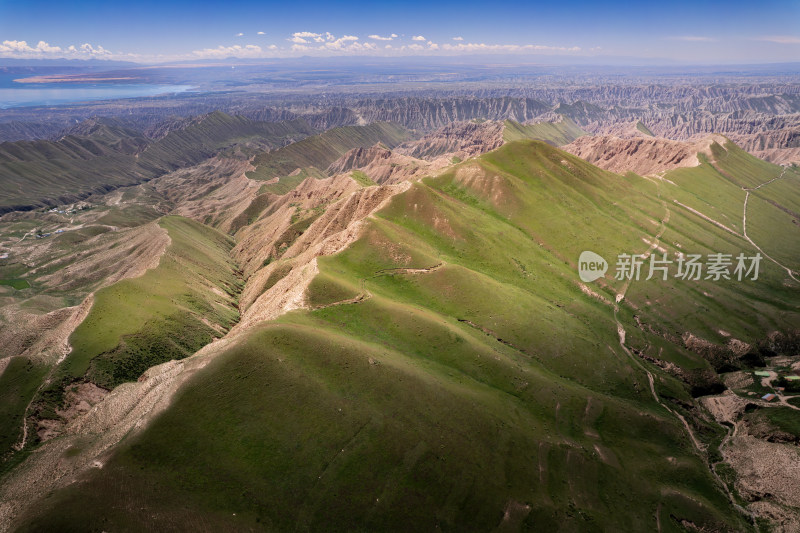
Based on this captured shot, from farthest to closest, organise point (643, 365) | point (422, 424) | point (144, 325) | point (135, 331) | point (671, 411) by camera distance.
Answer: point (144, 325)
point (135, 331)
point (643, 365)
point (671, 411)
point (422, 424)

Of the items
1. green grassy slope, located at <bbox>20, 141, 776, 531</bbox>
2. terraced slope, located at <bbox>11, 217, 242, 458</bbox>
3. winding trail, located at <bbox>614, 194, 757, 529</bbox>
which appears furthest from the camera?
terraced slope, located at <bbox>11, 217, 242, 458</bbox>

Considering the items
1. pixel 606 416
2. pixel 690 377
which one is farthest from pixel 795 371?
pixel 606 416

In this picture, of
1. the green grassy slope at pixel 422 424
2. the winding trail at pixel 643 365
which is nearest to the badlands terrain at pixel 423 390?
the green grassy slope at pixel 422 424

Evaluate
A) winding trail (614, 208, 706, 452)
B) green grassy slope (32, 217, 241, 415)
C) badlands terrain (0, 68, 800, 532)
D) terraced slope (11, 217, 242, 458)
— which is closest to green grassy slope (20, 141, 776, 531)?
badlands terrain (0, 68, 800, 532)

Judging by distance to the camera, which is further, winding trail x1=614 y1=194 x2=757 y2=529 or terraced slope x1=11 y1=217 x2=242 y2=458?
terraced slope x1=11 y1=217 x2=242 y2=458

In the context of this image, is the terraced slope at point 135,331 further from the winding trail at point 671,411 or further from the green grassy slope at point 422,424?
the winding trail at point 671,411

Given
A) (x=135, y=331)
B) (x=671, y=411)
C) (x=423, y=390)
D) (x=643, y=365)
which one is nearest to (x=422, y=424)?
(x=423, y=390)

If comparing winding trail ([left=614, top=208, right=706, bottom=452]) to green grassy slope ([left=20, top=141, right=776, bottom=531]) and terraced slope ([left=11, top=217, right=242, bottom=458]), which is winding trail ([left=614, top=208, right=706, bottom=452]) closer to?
green grassy slope ([left=20, top=141, right=776, bottom=531])

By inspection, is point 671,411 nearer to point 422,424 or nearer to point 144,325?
point 422,424
